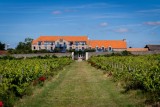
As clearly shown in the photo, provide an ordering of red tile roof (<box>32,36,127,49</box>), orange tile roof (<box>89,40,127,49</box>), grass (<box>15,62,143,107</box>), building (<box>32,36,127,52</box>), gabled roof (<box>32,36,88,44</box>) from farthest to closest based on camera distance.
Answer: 1. orange tile roof (<box>89,40,127,49</box>)
2. red tile roof (<box>32,36,127,49</box>)
3. gabled roof (<box>32,36,88,44</box>)
4. building (<box>32,36,127,52</box>)
5. grass (<box>15,62,143,107</box>)

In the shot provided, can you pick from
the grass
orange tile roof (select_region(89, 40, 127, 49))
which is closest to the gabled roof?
orange tile roof (select_region(89, 40, 127, 49))

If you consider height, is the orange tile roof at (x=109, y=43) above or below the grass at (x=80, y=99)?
above

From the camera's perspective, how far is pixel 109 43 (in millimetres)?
137000

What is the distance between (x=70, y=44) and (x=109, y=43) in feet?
47.3

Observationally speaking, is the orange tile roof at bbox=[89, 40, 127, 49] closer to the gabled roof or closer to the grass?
the gabled roof

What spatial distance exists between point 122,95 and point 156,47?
112230mm

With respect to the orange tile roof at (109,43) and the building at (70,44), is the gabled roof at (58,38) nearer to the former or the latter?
the building at (70,44)

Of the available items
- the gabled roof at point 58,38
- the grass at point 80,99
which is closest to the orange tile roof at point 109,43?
the gabled roof at point 58,38

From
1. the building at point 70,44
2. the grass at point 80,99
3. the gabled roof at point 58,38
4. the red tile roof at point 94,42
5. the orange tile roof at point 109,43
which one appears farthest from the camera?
the orange tile roof at point 109,43

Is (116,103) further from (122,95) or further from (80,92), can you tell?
(80,92)

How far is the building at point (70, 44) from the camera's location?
133 metres

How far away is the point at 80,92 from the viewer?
788 inches

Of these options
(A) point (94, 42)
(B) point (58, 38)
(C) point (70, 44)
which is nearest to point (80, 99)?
(C) point (70, 44)

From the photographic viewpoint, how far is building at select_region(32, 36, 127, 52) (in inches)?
5236
